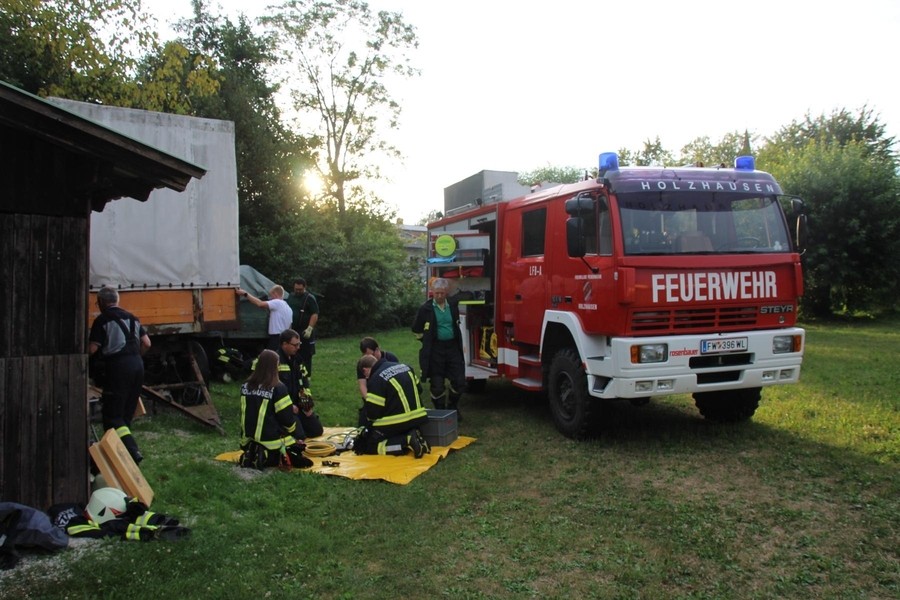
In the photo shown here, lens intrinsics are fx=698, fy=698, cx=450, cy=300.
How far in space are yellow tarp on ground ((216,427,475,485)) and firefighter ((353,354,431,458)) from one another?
12cm

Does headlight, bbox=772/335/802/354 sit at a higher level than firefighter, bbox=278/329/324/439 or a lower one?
higher

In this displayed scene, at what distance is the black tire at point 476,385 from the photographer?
1073 centimetres

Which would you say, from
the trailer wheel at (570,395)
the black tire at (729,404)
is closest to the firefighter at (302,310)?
the trailer wheel at (570,395)

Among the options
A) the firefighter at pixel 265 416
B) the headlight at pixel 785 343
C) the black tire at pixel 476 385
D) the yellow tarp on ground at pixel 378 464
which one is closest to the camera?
the yellow tarp on ground at pixel 378 464

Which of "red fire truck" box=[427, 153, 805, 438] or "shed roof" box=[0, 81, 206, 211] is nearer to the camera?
"shed roof" box=[0, 81, 206, 211]

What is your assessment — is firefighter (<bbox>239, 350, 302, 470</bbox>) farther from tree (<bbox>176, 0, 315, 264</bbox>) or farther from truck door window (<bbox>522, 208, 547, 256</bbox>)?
tree (<bbox>176, 0, 315, 264</bbox>)

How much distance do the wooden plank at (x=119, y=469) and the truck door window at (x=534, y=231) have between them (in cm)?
483

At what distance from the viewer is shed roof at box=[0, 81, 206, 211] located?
425 centimetres

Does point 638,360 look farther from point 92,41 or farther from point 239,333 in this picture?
point 92,41

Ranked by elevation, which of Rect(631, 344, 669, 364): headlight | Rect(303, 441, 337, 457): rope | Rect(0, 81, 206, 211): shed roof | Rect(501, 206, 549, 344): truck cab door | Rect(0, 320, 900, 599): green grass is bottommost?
Rect(0, 320, 900, 599): green grass

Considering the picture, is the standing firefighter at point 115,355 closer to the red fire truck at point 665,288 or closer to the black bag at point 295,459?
the black bag at point 295,459

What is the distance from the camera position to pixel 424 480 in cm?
622

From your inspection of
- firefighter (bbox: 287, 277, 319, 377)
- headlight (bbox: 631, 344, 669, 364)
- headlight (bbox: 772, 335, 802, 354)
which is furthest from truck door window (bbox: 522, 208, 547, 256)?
firefighter (bbox: 287, 277, 319, 377)

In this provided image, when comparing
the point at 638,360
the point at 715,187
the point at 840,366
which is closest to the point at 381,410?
the point at 638,360
